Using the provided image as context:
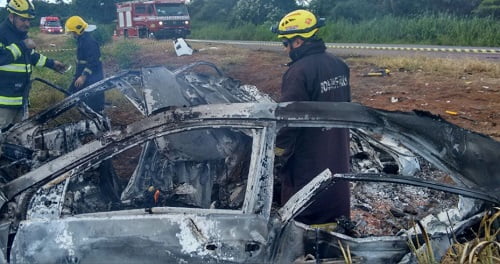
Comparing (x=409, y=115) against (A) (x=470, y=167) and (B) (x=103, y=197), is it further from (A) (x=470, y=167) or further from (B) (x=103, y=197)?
(B) (x=103, y=197)

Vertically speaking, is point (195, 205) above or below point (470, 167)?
below

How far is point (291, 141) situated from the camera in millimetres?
3020

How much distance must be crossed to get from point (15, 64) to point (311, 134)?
11.6 feet

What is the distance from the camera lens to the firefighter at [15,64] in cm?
508

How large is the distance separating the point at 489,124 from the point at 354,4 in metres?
21.5

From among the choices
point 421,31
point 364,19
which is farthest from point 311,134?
point 364,19

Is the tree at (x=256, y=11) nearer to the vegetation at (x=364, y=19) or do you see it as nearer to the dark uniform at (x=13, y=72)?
the vegetation at (x=364, y=19)

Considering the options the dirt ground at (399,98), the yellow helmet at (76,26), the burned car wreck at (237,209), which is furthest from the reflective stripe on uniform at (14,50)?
the burned car wreck at (237,209)

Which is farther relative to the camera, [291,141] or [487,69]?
[487,69]

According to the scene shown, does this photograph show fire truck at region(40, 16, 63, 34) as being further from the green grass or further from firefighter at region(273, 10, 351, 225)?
firefighter at region(273, 10, 351, 225)

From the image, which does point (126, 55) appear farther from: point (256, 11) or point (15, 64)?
point (256, 11)

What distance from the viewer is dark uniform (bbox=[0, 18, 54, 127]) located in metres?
5.03

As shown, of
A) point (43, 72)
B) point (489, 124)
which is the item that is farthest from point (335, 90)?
point (43, 72)

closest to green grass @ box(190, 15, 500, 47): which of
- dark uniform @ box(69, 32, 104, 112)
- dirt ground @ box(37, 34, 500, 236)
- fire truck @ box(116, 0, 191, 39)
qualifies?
fire truck @ box(116, 0, 191, 39)
